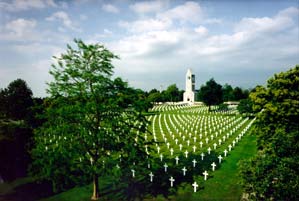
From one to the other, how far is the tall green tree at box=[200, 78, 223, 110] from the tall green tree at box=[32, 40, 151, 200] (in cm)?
4919

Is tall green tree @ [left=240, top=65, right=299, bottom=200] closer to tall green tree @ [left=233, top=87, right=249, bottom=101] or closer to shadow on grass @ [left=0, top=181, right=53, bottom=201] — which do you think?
shadow on grass @ [left=0, top=181, right=53, bottom=201]

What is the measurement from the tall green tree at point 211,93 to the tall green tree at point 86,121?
161ft

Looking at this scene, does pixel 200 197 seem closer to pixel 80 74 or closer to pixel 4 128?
pixel 80 74

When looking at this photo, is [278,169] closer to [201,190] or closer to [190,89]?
[201,190]

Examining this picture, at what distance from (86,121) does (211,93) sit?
5078cm

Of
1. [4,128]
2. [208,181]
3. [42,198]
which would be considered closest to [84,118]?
[42,198]

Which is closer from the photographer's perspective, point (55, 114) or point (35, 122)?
point (55, 114)

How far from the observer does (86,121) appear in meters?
13.2

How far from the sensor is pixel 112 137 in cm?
1322

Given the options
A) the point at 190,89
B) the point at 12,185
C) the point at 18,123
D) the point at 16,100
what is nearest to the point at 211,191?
the point at 12,185

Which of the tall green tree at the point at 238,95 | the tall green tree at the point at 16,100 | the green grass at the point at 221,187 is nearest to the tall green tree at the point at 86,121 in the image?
the green grass at the point at 221,187

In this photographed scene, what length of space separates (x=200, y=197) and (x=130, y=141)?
15.7 feet

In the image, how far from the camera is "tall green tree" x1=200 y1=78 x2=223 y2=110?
201 feet

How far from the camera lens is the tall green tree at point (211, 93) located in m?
61.2
